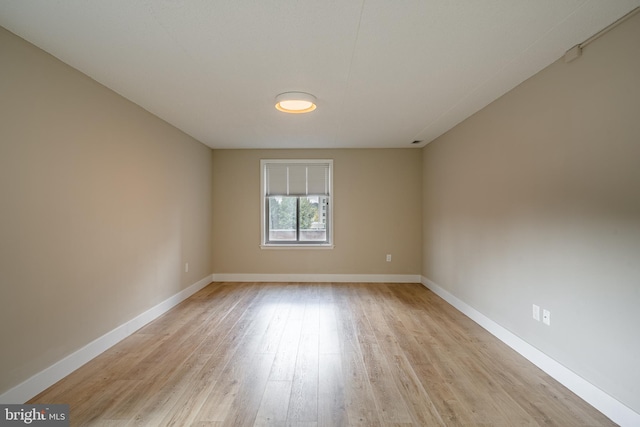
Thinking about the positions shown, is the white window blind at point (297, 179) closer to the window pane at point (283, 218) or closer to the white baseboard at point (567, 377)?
the window pane at point (283, 218)

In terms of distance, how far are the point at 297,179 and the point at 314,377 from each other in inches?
149

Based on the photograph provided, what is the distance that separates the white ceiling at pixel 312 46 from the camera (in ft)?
5.71

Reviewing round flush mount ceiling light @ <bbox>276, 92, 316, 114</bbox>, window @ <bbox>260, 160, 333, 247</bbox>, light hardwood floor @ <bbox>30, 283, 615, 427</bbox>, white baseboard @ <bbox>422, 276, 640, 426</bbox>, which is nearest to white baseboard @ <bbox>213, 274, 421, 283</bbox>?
window @ <bbox>260, 160, 333, 247</bbox>

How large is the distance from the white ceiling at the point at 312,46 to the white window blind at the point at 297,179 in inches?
84.2

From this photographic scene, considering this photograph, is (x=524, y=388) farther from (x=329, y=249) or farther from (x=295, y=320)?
(x=329, y=249)

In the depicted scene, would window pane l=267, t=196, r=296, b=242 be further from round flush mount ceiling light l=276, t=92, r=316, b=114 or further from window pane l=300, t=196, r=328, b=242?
round flush mount ceiling light l=276, t=92, r=316, b=114

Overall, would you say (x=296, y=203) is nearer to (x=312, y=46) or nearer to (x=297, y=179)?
(x=297, y=179)

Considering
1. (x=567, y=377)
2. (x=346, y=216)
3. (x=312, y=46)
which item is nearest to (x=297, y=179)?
A: (x=346, y=216)

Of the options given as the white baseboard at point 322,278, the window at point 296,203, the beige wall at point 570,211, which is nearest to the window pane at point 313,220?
the window at point 296,203

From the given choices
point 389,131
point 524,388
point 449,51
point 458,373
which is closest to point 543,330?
point 524,388

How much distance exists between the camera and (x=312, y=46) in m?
2.13

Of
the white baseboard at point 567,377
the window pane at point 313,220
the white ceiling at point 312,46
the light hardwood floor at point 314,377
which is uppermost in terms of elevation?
the white ceiling at point 312,46

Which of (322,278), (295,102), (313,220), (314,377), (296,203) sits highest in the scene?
(295,102)

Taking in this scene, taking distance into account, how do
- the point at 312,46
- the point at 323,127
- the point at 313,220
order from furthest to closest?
the point at 313,220 < the point at 323,127 < the point at 312,46
